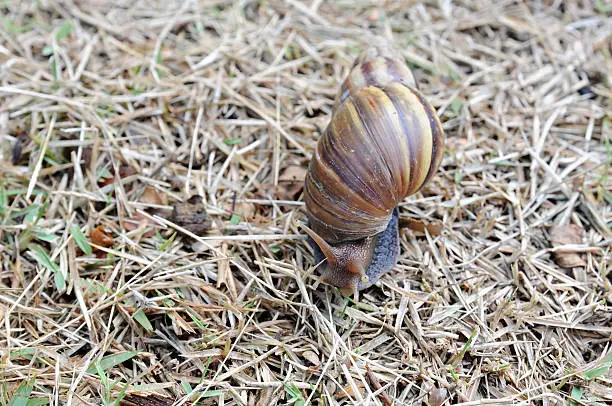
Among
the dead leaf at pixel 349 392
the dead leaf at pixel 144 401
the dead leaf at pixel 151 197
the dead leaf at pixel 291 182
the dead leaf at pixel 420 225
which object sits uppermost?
the dead leaf at pixel 420 225

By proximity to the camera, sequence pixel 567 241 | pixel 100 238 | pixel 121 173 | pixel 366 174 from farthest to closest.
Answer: pixel 121 173 → pixel 567 241 → pixel 100 238 → pixel 366 174

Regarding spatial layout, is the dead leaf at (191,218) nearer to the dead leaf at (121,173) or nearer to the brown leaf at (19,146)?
the dead leaf at (121,173)

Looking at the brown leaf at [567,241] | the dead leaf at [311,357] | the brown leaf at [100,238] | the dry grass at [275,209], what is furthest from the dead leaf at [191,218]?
the brown leaf at [567,241]

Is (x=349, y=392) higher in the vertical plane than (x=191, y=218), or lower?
lower

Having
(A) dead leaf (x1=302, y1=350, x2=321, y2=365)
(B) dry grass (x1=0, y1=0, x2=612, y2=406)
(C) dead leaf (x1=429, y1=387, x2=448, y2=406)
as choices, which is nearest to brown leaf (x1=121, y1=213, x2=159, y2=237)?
(B) dry grass (x1=0, y1=0, x2=612, y2=406)

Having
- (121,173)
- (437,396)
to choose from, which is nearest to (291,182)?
(121,173)

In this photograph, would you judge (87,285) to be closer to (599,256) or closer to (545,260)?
(545,260)

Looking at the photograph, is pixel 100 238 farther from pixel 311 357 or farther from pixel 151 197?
pixel 311 357

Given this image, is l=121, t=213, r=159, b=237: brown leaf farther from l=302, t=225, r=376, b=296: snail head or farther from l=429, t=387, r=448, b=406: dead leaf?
l=429, t=387, r=448, b=406: dead leaf
